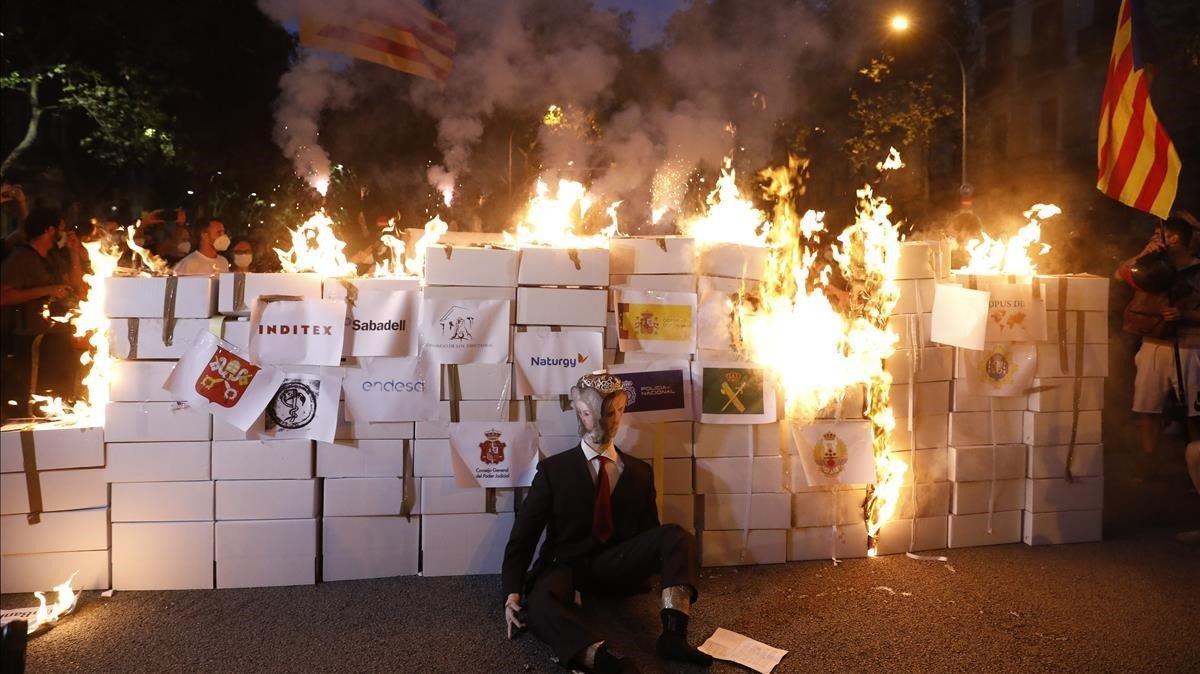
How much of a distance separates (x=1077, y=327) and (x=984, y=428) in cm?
100

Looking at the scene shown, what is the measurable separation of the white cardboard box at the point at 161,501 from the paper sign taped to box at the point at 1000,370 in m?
5.00

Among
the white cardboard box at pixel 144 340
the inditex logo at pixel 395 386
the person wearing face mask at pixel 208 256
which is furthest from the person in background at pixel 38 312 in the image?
the inditex logo at pixel 395 386

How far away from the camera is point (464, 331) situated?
16.5 ft

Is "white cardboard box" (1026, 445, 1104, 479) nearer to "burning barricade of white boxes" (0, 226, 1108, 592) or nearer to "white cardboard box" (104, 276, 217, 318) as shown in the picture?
"burning barricade of white boxes" (0, 226, 1108, 592)

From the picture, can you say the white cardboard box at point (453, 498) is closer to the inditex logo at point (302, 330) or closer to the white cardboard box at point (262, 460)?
the white cardboard box at point (262, 460)

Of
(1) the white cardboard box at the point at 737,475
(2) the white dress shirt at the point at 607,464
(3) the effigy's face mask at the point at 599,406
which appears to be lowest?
(1) the white cardboard box at the point at 737,475

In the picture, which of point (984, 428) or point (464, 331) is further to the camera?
point (984, 428)

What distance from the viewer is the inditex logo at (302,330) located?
4934mm

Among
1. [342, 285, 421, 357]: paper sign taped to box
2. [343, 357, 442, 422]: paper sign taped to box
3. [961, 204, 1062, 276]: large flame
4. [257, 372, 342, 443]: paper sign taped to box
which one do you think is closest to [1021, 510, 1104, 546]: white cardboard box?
[961, 204, 1062, 276]: large flame

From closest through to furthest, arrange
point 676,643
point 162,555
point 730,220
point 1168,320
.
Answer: point 676,643 → point 162,555 → point 730,220 → point 1168,320

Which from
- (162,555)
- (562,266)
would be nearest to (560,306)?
(562,266)

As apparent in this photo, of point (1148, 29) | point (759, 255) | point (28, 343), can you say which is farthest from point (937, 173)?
point (28, 343)

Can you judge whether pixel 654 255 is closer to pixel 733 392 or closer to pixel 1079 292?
pixel 733 392

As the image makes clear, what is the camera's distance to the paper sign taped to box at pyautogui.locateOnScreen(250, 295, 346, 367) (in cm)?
493
